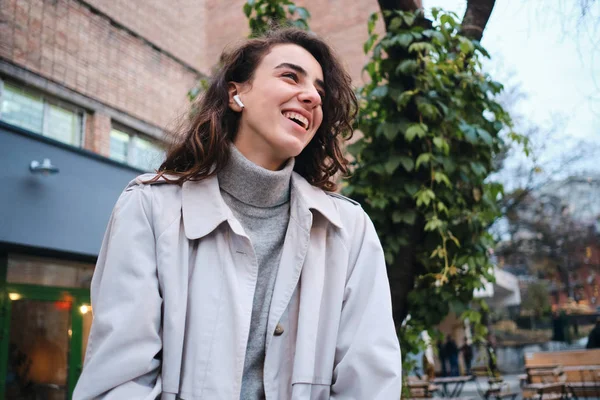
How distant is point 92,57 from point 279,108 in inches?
269

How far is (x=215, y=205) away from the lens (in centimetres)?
175

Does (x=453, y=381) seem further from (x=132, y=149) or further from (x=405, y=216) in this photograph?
(x=405, y=216)

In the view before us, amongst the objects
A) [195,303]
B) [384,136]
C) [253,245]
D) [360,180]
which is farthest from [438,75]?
[195,303]

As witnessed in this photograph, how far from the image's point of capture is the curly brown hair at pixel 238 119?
1886 mm

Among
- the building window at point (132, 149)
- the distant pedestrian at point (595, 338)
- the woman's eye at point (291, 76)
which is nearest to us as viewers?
the woman's eye at point (291, 76)

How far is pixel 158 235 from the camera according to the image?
166cm

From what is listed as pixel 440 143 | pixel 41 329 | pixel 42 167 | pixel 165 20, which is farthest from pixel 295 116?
pixel 165 20

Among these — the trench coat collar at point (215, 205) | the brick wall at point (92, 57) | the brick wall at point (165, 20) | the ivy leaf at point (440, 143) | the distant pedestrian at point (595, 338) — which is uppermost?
the brick wall at point (165, 20)

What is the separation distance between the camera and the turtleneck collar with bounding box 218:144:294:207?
1.85m

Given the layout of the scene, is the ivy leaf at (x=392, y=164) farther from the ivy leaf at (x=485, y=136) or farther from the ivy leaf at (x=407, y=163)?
the ivy leaf at (x=485, y=136)

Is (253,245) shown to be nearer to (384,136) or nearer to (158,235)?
(158,235)

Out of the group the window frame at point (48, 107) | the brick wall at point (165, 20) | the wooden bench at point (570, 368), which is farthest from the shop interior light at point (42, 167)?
the wooden bench at point (570, 368)

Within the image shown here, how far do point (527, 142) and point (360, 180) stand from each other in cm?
158

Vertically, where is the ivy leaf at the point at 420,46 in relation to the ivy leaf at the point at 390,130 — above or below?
above
